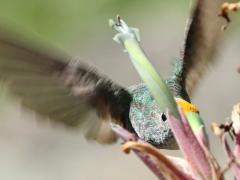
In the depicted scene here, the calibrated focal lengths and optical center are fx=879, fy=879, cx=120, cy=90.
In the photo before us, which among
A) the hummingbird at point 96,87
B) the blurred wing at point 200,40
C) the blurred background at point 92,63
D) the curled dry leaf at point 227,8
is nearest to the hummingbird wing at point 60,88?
the hummingbird at point 96,87

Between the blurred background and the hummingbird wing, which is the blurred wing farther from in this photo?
the blurred background

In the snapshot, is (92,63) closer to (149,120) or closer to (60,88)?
(60,88)

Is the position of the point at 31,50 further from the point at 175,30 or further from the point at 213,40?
the point at 175,30

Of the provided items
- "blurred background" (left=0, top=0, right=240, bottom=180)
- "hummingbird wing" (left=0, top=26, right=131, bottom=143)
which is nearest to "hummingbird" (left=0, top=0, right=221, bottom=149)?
"hummingbird wing" (left=0, top=26, right=131, bottom=143)

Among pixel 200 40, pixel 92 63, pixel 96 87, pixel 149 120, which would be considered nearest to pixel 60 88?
pixel 96 87

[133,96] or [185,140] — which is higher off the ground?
[133,96]

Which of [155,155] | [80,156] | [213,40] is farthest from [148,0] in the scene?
[155,155]

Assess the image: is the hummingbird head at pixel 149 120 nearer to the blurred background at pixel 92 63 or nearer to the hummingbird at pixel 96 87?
the hummingbird at pixel 96 87
